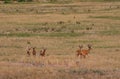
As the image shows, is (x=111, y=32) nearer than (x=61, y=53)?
No

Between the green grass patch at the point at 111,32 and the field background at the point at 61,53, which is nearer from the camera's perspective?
the field background at the point at 61,53

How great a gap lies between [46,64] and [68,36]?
50.2ft

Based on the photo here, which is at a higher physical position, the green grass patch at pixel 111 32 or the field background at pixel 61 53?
the field background at pixel 61 53

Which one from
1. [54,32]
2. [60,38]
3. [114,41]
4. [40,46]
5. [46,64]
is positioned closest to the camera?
[46,64]

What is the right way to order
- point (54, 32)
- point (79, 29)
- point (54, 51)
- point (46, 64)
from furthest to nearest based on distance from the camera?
point (79, 29) < point (54, 32) < point (54, 51) < point (46, 64)

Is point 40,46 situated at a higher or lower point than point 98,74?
lower

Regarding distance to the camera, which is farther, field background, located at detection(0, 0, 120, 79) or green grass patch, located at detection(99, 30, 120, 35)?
green grass patch, located at detection(99, 30, 120, 35)

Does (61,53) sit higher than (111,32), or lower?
higher

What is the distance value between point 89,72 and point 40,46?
12.3 metres

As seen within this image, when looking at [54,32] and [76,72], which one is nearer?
[76,72]

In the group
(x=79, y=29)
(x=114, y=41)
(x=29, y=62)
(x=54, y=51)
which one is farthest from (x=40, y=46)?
(x=79, y=29)

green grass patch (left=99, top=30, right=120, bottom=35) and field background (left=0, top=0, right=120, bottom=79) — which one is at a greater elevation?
field background (left=0, top=0, right=120, bottom=79)

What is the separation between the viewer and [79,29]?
131 ft

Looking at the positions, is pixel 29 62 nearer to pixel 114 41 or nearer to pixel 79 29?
pixel 114 41
